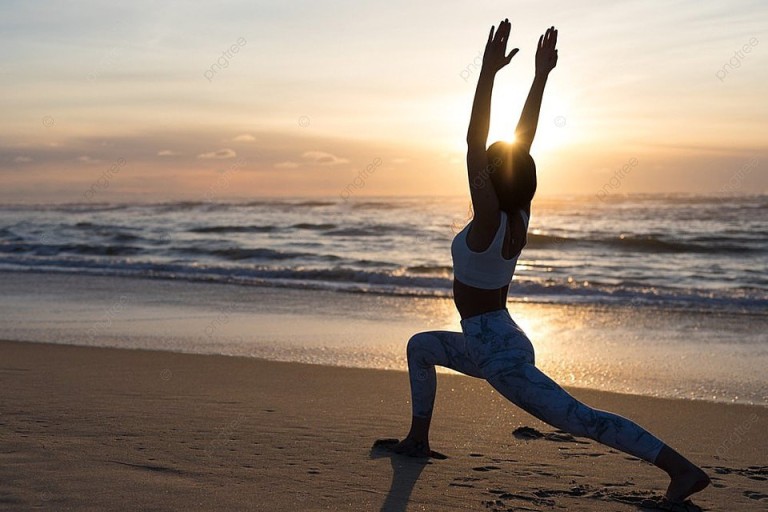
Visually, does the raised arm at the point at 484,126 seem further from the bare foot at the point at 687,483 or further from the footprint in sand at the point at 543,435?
the footprint in sand at the point at 543,435

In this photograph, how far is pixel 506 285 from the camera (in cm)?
383

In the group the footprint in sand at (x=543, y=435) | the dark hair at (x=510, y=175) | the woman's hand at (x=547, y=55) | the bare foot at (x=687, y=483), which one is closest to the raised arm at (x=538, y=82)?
the woman's hand at (x=547, y=55)

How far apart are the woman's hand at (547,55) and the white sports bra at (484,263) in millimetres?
850

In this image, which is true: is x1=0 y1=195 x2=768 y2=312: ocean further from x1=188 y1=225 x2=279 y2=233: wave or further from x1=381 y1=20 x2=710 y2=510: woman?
x1=381 y1=20 x2=710 y2=510: woman

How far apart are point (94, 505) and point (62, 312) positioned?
327 inches

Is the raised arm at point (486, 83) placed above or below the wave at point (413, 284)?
above

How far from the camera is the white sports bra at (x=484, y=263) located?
353 cm

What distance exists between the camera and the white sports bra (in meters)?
3.53

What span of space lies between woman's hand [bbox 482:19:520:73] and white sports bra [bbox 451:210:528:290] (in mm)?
593

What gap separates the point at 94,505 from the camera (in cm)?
355

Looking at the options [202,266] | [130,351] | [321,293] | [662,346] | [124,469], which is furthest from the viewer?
[202,266]

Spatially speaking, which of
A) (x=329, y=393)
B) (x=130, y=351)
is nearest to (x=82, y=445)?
(x=329, y=393)

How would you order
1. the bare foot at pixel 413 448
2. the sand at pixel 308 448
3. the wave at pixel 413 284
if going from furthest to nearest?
the wave at pixel 413 284 < the bare foot at pixel 413 448 < the sand at pixel 308 448

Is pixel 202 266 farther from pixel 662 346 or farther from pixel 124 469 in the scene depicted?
pixel 124 469
